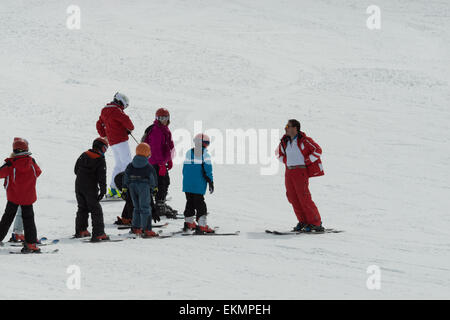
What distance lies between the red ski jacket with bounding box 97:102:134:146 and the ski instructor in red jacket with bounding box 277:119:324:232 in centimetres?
245

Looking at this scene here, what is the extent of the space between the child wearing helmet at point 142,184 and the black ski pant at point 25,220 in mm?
1454

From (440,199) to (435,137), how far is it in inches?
268

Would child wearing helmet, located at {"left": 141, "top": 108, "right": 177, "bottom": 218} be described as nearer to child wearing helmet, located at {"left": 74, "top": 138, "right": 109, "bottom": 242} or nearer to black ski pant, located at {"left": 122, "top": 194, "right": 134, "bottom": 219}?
black ski pant, located at {"left": 122, "top": 194, "right": 134, "bottom": 219}

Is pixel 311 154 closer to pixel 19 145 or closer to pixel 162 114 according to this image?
pixel 162 114

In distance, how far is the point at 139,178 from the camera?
29.9 feet

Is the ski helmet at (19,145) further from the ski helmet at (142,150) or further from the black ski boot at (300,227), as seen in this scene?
the black ski boot at (300,227)

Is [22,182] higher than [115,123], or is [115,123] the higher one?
[115,123]

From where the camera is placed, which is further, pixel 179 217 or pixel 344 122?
pixel 344 122

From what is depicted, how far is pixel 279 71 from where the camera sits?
1246 inches

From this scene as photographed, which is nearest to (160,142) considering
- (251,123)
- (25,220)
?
(25,220)

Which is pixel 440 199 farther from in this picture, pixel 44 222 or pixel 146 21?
pixel 146 21

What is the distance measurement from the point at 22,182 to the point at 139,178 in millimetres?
1597

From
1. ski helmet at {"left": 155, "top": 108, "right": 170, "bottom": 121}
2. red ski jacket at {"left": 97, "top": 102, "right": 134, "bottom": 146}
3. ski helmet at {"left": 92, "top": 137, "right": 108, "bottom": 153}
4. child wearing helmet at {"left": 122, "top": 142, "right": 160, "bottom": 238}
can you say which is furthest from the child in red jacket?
ski helmet at {"left": 155, "top": 108, "right": 170, "bottom": 121}

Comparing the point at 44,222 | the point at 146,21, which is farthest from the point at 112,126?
the point at 146,21
